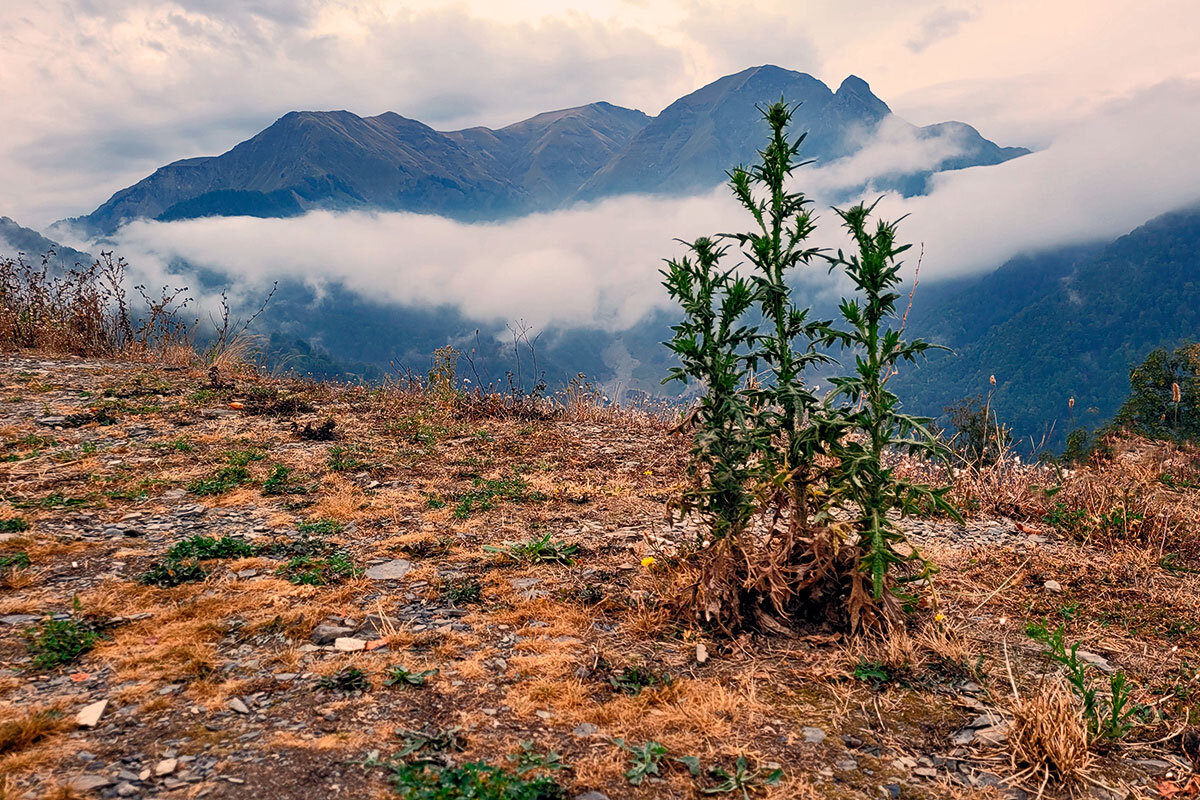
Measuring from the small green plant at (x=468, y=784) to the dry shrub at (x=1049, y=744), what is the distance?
1839mm

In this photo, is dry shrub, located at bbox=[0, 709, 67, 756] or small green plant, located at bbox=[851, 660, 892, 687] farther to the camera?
small green plant, located at bbox=[851, 660, 892, 687]

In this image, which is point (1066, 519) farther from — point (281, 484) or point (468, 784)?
point (281, 484)

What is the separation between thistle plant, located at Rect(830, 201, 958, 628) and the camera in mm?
2988

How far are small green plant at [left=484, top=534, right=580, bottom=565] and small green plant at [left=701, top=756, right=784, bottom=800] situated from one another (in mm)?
2330

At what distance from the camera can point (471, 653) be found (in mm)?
3389

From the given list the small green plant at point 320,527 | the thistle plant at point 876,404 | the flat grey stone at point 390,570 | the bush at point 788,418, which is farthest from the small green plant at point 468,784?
the small green plant at point 320,527

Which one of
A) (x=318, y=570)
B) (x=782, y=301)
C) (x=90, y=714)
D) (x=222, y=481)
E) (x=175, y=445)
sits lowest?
(x=318, y=570)

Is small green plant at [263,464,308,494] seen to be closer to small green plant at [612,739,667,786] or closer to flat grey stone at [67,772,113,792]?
flat grey stone at [67,772,113,792]

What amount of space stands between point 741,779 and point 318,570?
10.2 ft

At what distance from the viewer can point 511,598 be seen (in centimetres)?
406

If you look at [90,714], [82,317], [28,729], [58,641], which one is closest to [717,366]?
[90,714]

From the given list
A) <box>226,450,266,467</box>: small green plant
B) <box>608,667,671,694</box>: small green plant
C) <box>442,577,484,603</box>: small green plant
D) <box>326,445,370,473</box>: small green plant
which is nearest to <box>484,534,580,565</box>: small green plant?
<box>442,577,484,603</box>: small green plant

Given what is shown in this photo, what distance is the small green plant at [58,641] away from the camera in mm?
3049

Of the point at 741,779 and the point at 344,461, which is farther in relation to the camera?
the point at 344,461
